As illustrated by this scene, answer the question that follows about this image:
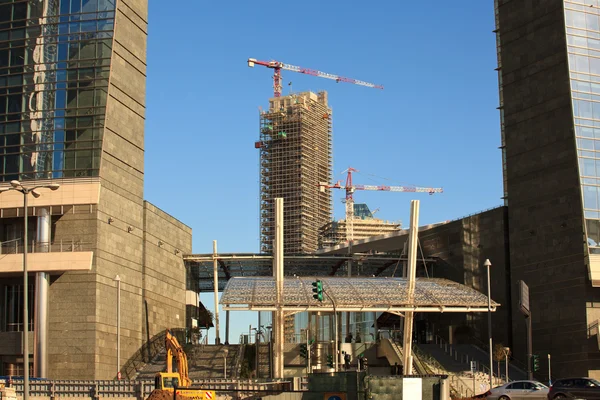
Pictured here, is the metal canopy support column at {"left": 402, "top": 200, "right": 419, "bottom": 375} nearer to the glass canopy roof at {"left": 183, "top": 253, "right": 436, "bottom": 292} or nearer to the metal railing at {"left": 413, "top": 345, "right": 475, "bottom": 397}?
the metal railing at {"left": 413, "top": 345, "right": 475, "bottom": 397}

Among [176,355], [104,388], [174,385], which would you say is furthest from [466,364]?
[174,385]

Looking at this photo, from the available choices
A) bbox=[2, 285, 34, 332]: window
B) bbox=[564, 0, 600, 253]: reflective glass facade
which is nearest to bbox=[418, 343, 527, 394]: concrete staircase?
bbox=[564, 0, 600, 253]: reflective glass facade

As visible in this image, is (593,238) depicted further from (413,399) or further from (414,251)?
(413,399)

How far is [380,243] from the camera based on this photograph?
349 ft

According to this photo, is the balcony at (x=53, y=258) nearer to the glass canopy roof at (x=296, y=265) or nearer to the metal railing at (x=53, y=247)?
the metal railing at (x=53, y=247)

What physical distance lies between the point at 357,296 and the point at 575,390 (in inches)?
1134

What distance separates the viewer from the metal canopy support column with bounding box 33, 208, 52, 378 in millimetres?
72875

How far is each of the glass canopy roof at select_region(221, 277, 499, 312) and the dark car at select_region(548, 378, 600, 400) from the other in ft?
80.9

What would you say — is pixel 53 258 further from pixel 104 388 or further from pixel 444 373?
pixel 444 373

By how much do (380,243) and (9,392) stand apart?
2666 inches

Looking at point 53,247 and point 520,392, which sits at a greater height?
point 53,247

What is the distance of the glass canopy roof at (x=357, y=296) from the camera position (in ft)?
241

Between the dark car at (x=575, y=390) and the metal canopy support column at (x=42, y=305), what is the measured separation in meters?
40.3

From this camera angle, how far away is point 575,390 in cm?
4931
